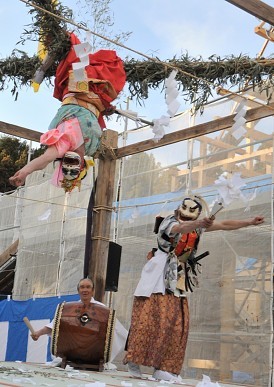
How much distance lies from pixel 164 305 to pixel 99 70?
153 cm

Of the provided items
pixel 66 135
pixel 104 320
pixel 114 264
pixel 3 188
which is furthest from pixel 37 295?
pixel 3 188

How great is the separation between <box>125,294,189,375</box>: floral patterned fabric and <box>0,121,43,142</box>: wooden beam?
2092 mm

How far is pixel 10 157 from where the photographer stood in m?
17.7

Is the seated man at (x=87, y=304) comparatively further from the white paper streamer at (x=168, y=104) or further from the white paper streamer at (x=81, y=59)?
the white paper streamer at (x=81, y=59)

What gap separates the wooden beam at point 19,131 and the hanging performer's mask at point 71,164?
230 centimetres

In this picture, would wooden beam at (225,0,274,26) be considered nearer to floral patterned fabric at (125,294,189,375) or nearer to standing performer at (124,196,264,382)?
standing performer at (124,196,264,382)

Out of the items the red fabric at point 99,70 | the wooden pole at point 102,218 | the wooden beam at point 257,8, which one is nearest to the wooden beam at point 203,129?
the wooden pole at point 102,218

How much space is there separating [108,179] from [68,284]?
3.12 meters

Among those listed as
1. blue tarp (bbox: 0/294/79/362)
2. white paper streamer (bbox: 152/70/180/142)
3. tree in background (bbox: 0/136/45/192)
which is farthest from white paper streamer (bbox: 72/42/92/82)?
tree in background (bbox: 0/136/45/192)

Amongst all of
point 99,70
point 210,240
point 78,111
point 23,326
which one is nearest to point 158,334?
point 78,111

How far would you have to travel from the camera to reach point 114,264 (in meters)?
6.17

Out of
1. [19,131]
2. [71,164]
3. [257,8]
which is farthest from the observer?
[19,131]

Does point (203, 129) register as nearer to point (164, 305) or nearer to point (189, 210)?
point (189, 210)

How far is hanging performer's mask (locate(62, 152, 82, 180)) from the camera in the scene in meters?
3.21
